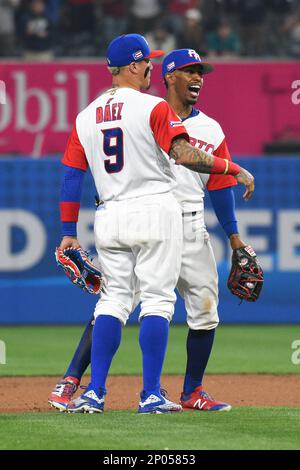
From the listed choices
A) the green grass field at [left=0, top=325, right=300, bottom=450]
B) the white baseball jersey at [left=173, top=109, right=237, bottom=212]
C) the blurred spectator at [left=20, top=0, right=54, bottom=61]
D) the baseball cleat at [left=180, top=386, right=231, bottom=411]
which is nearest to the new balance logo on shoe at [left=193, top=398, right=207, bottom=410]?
the baseball cleat at [left=180, top=386, right=231, bottom=411]

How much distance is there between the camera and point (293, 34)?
15.6m

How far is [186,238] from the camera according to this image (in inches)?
256

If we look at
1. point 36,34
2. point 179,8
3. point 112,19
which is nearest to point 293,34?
point 179,8

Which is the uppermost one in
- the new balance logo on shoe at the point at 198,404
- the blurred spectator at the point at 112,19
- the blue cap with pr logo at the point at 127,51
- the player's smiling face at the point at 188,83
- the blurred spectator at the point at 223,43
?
the blurred spectator at the point at 112,19

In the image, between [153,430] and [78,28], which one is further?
[78,28]

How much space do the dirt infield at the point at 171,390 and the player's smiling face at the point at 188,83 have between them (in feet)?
6.32

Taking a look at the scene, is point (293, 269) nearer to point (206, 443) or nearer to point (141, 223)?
point (141, 223)

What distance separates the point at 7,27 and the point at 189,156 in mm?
9887

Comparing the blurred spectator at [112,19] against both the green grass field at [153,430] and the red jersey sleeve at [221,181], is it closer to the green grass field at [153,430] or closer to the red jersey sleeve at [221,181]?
the green grass field at [153,430]

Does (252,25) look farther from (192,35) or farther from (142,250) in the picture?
(142,250)

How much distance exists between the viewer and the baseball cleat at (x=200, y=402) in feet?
21.3

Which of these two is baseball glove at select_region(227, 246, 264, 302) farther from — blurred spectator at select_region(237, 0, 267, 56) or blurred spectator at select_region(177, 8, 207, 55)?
blurred spectator at select_region(237, 0, 267, 56)

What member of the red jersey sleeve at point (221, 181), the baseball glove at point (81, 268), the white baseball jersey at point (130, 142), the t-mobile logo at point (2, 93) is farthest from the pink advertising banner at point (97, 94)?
the white baseball jersey at point (130, 142)

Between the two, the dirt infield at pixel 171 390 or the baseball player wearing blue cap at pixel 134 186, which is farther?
the dirt infield at pixel 171 390
